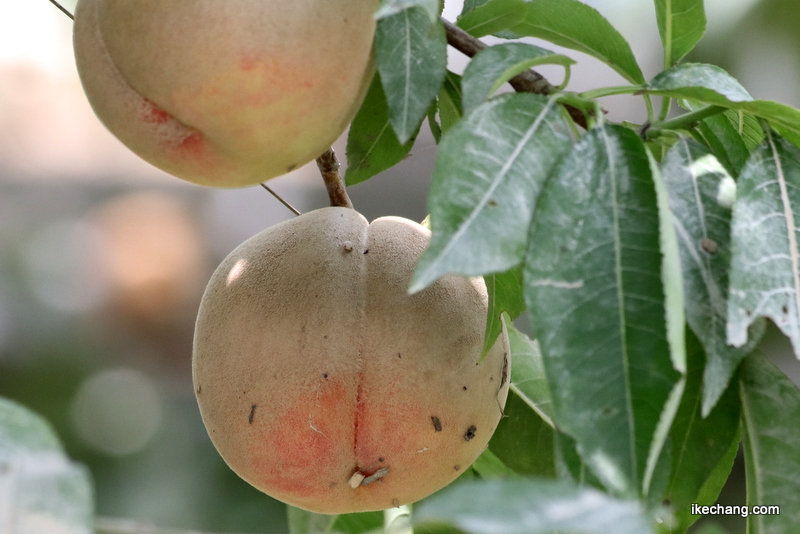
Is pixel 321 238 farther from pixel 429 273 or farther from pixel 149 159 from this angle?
pixel 429 273

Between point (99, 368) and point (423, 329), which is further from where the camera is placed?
point (99, 368)

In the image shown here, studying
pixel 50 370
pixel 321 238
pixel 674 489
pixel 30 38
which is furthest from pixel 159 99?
pixel 30 38

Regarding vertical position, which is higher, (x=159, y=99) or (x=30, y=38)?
(x=159, y=99)

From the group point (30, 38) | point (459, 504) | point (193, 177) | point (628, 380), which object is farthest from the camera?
point (30, 38)

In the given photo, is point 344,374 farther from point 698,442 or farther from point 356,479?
point 698,442

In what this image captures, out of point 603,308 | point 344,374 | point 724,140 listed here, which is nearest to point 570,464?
point 603,308

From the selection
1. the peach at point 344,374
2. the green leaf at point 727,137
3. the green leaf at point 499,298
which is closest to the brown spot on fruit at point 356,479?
the peach at point 344,374

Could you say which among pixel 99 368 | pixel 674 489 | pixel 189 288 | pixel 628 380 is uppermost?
pixel 628 380
